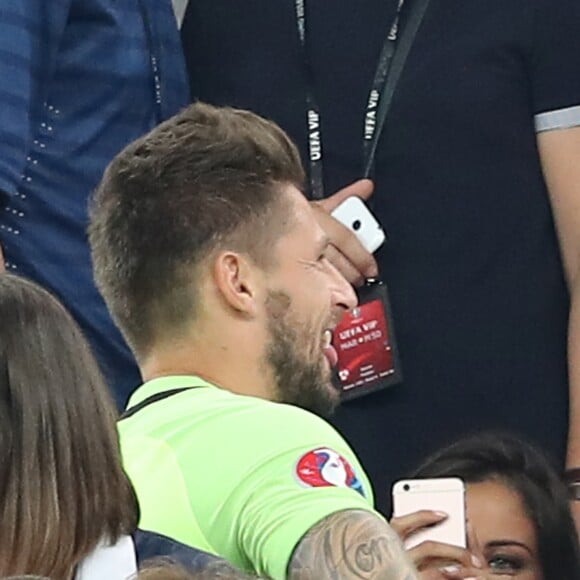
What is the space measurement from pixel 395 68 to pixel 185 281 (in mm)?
804

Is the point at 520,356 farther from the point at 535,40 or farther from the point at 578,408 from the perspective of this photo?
the point at 535,40

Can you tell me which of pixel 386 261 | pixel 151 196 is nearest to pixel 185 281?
pixel 151 196

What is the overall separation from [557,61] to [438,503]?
803 mm

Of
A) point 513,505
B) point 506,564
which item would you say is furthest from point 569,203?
point 506,564

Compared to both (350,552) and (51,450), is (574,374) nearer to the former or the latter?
(350,552)

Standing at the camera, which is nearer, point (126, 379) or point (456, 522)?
point (456, 522)

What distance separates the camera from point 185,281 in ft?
7.96

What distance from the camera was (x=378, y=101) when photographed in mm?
3096

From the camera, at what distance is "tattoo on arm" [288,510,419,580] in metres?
2.00

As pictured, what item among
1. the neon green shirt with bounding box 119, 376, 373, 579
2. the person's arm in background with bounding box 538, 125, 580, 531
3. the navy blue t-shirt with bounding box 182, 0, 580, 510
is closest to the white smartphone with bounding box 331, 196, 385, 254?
the navy blue t-shirt with bounding box 182, 0, 580, 510

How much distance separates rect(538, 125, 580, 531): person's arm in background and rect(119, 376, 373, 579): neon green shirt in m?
0.93

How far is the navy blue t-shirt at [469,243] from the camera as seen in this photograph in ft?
10.0

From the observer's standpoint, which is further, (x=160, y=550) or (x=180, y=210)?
(x=180, y=210)

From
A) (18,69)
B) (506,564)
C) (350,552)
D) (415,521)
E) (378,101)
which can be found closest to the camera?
(350,552)
